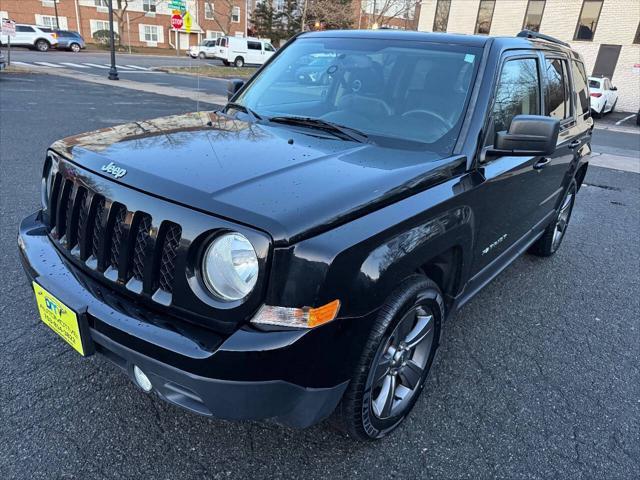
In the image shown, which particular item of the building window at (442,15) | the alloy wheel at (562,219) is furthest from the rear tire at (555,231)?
the building window at (442,15)

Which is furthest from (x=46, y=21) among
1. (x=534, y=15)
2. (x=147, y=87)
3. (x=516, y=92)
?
(x=516, y=92)

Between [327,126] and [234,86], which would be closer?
[327,126]

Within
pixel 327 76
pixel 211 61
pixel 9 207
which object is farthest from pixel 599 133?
pixel 211 61

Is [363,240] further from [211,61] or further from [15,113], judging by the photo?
[211,61]

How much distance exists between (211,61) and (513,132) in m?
41.4

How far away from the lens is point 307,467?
2125 mm

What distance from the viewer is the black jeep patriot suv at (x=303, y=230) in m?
1.65

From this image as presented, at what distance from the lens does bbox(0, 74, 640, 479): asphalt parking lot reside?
2121 mm

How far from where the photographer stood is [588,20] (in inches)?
985

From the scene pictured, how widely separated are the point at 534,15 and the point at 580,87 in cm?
2640

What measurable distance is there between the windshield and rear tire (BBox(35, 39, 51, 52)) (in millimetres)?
37268

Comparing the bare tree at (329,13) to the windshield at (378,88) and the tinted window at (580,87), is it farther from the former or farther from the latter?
the windshield at (378,88)

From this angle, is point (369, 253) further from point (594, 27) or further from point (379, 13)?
point (379, 13)

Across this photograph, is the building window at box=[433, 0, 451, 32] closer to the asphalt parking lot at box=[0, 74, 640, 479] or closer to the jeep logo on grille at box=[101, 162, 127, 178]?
the asphalt parking lot at box=[0, 74, 640, 479]
